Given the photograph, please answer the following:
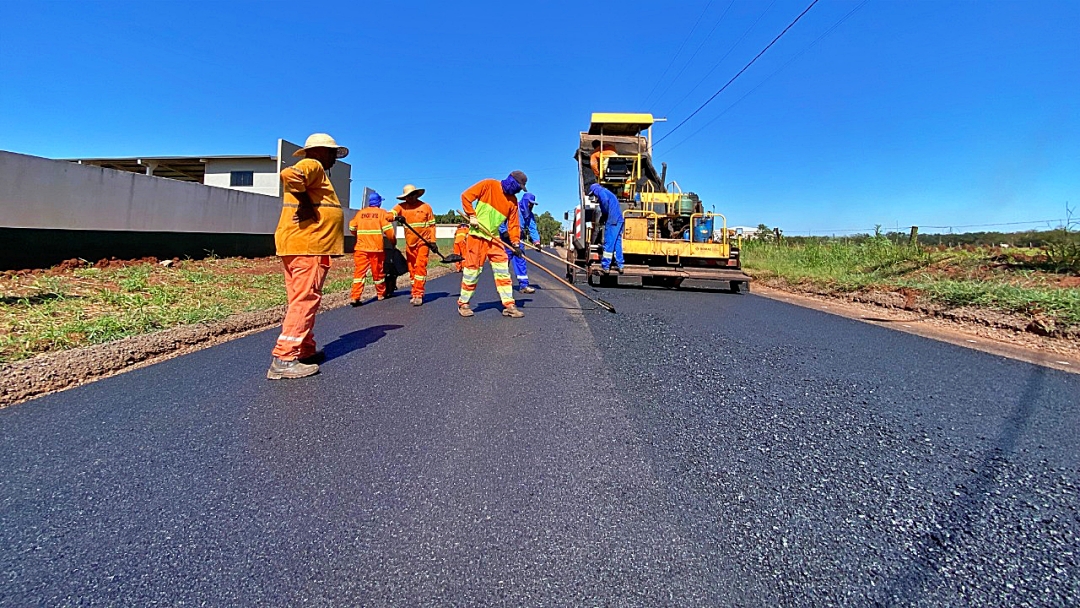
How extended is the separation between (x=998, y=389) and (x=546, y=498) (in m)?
3.42

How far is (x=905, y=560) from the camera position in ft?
5.59

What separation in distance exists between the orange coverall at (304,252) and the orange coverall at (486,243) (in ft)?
8.71

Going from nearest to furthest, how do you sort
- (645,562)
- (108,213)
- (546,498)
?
(645,562) < (546,498) < (108,213)

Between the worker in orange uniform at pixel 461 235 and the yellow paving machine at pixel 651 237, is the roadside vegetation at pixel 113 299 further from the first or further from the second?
the yellow paving machine at pixel 651 237

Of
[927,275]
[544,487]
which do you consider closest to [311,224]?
[544,487]

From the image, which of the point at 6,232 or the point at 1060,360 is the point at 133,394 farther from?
the point at 1060,360

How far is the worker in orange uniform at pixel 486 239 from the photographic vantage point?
6492 mm

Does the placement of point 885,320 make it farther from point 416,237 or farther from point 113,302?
point 113,302

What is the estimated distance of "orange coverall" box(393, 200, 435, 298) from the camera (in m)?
7.58

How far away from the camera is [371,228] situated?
757 centimetres

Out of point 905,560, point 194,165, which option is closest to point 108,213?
point 905,560

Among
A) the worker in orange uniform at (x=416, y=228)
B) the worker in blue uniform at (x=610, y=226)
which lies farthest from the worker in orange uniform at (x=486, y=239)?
the worker in blue uniform at (x=610, y=226)

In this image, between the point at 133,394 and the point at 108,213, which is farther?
the point at 108,213

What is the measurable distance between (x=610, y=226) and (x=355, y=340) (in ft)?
19.2
